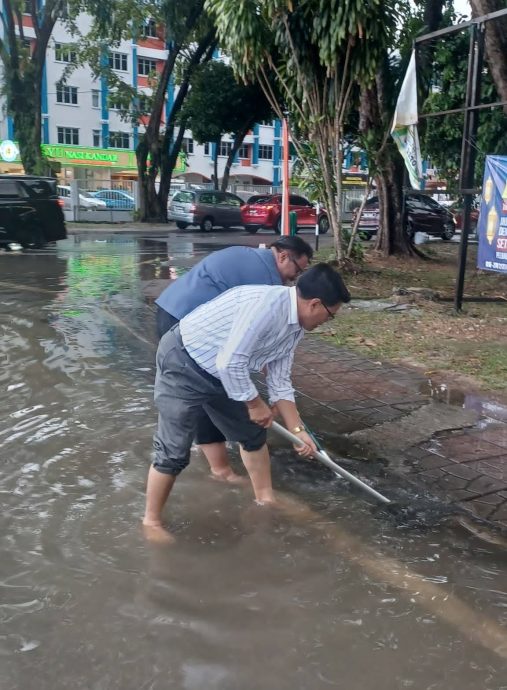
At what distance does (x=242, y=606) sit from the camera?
2.91 metres

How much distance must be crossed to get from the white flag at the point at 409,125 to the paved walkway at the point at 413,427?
11.3 ft

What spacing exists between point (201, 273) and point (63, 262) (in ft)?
38.0

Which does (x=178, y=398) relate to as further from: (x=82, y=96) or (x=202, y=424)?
(x=82, y=96)

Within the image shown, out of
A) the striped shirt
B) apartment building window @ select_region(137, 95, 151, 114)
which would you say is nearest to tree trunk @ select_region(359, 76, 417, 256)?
the striped shirt

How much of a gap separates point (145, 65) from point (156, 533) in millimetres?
51389

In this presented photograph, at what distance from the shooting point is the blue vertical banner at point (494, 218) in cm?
762

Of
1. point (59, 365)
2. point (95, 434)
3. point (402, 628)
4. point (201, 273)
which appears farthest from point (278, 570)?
point (59, 365)

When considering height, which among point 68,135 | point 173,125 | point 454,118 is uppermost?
point 68,135

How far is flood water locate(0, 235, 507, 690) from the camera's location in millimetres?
2523

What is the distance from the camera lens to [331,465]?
3.62m

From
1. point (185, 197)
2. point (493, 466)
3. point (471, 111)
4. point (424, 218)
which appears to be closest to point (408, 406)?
point (493, 466)

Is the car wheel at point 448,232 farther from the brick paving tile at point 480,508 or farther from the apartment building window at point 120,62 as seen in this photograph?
the apartment building window at point 120,62

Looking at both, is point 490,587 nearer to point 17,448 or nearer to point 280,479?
point 280,479

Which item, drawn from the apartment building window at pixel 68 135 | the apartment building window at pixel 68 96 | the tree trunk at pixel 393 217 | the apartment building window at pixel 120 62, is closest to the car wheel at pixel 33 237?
the tree trunk at pixel 393 217
